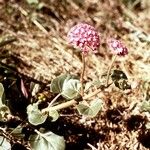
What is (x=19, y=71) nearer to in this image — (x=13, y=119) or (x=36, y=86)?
(x=36, y=86)

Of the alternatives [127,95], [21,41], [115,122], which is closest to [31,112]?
[115,122]

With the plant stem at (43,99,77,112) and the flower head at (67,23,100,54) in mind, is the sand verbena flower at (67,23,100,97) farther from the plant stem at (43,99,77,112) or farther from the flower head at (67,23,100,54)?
the plant stem at (43,99,77,112)

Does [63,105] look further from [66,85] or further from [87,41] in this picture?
[87,41]

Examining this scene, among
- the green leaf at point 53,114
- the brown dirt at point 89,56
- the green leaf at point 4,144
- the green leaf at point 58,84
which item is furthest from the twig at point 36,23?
the green leaf at point 4,144

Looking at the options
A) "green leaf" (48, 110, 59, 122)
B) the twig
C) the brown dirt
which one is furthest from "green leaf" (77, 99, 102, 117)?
the twig

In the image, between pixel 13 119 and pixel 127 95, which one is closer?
pixel 13 119

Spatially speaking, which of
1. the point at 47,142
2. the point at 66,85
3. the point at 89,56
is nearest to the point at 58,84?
the point at 66,85
